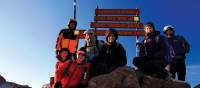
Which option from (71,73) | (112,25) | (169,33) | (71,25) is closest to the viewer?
(71,73)

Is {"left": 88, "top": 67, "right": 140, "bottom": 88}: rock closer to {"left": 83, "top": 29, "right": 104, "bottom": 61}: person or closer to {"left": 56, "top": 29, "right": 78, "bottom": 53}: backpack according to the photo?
{"left": 83, "top": 29, "right": 104, "bottom": 61}: person

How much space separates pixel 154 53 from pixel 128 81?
1.39m

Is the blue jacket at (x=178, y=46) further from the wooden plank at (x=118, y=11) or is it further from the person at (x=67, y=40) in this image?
the wooden plank at (x=118, y=11)

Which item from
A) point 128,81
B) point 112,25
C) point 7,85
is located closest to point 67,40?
point 7,85

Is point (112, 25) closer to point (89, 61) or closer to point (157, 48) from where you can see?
point (157, 48)

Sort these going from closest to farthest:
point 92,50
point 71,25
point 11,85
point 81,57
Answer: point 81,57 < point 92,50 < point 71,25 < point 11,85

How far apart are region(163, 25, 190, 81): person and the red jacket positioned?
138 inches

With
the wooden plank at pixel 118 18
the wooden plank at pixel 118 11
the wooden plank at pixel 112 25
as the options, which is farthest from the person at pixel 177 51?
the wooden plank at pixel 118 11

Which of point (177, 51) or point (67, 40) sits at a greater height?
point (67, 40)

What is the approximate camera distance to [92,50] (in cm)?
1271

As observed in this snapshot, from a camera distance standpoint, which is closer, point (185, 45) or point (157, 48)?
point (157, 48)

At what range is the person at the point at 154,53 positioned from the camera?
1239cm

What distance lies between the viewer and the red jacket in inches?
462

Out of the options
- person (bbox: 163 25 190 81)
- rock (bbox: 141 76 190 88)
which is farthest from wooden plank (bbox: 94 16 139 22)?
rock (bbox: 141 76 190 88)
